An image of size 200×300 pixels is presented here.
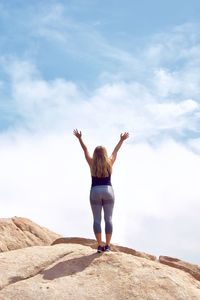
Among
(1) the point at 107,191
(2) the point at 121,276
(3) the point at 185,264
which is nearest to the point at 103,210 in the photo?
(1) the point at 107,191

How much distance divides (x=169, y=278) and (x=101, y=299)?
202 cm

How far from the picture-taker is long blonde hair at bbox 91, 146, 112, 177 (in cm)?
1430

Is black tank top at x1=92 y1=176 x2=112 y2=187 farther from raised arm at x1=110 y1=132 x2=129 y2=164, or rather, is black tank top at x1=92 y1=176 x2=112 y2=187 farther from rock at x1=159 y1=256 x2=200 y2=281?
rock at x1=159 y1=256 x2=200 y2=281

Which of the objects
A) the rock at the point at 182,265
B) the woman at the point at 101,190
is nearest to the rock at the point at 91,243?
the rock at the point at 182,265

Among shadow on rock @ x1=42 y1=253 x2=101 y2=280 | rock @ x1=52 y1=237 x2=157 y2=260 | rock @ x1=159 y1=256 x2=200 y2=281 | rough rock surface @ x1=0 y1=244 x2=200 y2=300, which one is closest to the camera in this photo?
rough rock surface @ x1=0 y1=244 x2=200 y2=300

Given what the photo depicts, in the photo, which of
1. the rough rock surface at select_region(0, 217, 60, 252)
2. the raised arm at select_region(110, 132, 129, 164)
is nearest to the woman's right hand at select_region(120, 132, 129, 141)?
the raised arm at select_region(110, 132, 129, 164)

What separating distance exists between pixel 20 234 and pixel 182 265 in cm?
612

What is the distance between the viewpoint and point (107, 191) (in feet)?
46.6

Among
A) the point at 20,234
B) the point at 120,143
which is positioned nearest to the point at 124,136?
the point at 120,143

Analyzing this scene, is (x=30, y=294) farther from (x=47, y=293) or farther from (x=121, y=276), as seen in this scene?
(x=121, y=276)

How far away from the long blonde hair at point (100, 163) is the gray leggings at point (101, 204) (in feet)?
1.20

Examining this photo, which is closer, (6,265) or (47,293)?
(47,293)

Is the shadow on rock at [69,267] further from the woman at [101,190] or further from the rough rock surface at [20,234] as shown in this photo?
the rough rock surface at [20,234]

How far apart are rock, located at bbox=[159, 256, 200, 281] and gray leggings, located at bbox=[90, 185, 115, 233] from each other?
13.2 feet
